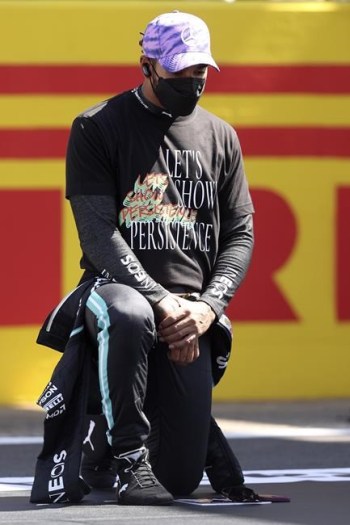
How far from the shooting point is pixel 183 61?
5.03 meters

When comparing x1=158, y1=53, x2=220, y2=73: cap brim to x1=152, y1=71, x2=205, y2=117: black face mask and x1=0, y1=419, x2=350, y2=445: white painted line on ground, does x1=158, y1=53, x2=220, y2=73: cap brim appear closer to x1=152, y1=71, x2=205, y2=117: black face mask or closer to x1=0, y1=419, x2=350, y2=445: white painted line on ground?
x1=152, y1=71, x2=205, y2=117: black face mask

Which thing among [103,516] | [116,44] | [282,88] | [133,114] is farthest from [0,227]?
[103,516]

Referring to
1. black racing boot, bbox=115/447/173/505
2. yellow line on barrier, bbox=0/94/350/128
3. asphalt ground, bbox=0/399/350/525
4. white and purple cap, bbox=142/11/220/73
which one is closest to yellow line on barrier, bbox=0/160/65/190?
yellow line on barrier, bbox=0/94/350/128

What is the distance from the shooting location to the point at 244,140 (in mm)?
7777

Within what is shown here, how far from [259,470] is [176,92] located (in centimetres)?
163

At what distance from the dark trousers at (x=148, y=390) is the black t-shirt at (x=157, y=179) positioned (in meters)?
0.23

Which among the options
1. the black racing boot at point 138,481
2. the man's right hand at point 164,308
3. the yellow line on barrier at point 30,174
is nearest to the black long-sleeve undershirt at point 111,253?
the man's right hand at point 164,308

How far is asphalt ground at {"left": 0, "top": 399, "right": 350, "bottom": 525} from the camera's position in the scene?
185 inches

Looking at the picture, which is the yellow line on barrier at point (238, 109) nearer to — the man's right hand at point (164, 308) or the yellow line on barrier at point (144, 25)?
the yellow line on barrier at point (144, 25)

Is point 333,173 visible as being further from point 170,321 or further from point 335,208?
point 170,321

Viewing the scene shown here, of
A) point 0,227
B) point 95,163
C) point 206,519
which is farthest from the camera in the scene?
point 0,227

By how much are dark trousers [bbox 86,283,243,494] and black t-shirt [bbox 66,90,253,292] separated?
0.77 ft

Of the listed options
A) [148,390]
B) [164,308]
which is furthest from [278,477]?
[164,308]

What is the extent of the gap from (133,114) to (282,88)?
9.13 feet
